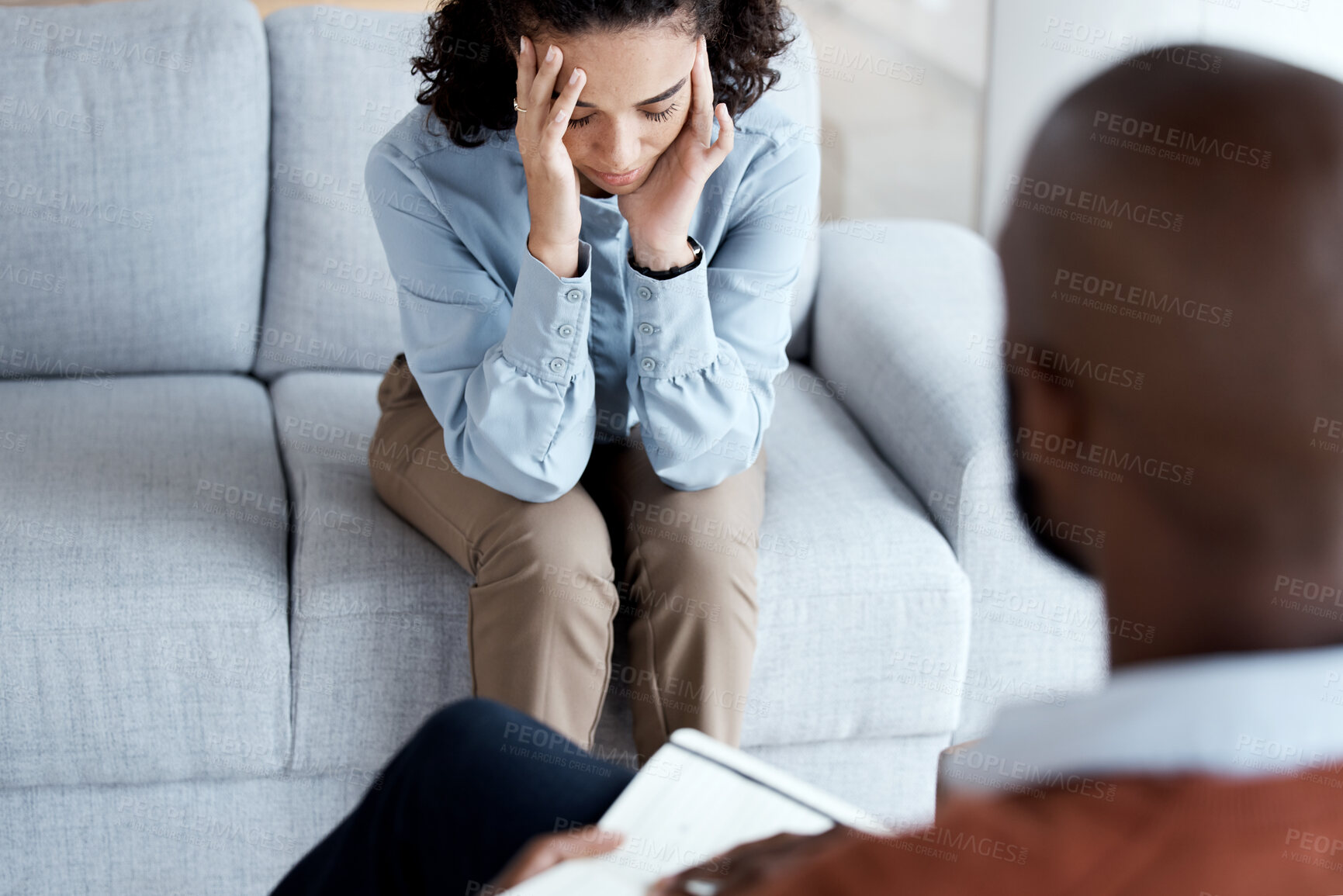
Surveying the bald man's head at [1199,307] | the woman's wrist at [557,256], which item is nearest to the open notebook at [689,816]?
the bald man's head at [1199,307]

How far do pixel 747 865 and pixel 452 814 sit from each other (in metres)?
0.22

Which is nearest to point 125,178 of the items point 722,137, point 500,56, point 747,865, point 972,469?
point 500,56

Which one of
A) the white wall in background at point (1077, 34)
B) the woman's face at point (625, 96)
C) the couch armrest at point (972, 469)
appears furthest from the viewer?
the white wall in background at point (1077, 34)

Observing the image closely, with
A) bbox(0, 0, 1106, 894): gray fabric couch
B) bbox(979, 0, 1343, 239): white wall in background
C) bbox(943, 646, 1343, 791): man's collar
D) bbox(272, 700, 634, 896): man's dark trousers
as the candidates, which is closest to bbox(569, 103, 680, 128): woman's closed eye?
bbox(0, 0, 1106, 894): gray fabric couch

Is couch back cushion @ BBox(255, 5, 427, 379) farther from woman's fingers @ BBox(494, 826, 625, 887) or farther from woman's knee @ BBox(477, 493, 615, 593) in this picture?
woman's fingers @ BBox(494, 826, 625, 887)

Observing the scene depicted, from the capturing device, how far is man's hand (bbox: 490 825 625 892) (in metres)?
0.72

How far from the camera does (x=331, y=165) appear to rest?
1.72m

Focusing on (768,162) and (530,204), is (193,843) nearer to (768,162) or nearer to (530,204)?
(530,204)

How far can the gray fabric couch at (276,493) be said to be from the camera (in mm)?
1270

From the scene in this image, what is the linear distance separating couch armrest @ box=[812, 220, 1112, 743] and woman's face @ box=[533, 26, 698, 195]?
46cm

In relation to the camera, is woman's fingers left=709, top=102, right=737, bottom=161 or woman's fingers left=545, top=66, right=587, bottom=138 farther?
woman's fingers left=709, top=102, right=737, bottom=161

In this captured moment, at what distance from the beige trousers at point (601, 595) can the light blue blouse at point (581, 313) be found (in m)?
0.04

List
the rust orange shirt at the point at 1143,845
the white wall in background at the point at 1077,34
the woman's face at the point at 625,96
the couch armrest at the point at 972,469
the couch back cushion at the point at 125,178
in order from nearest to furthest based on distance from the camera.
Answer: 1. the rust orange shirt at the point at 1143,845
2. the woman's face at the point at 625,96
3. the couch armrest at the point at 972,469
4. the couch back cushion at the point at 125,178
5. the white wall in background at the point at 1077,34

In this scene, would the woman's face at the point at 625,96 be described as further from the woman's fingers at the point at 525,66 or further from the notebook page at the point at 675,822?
the notebook page at the point at 675,822
